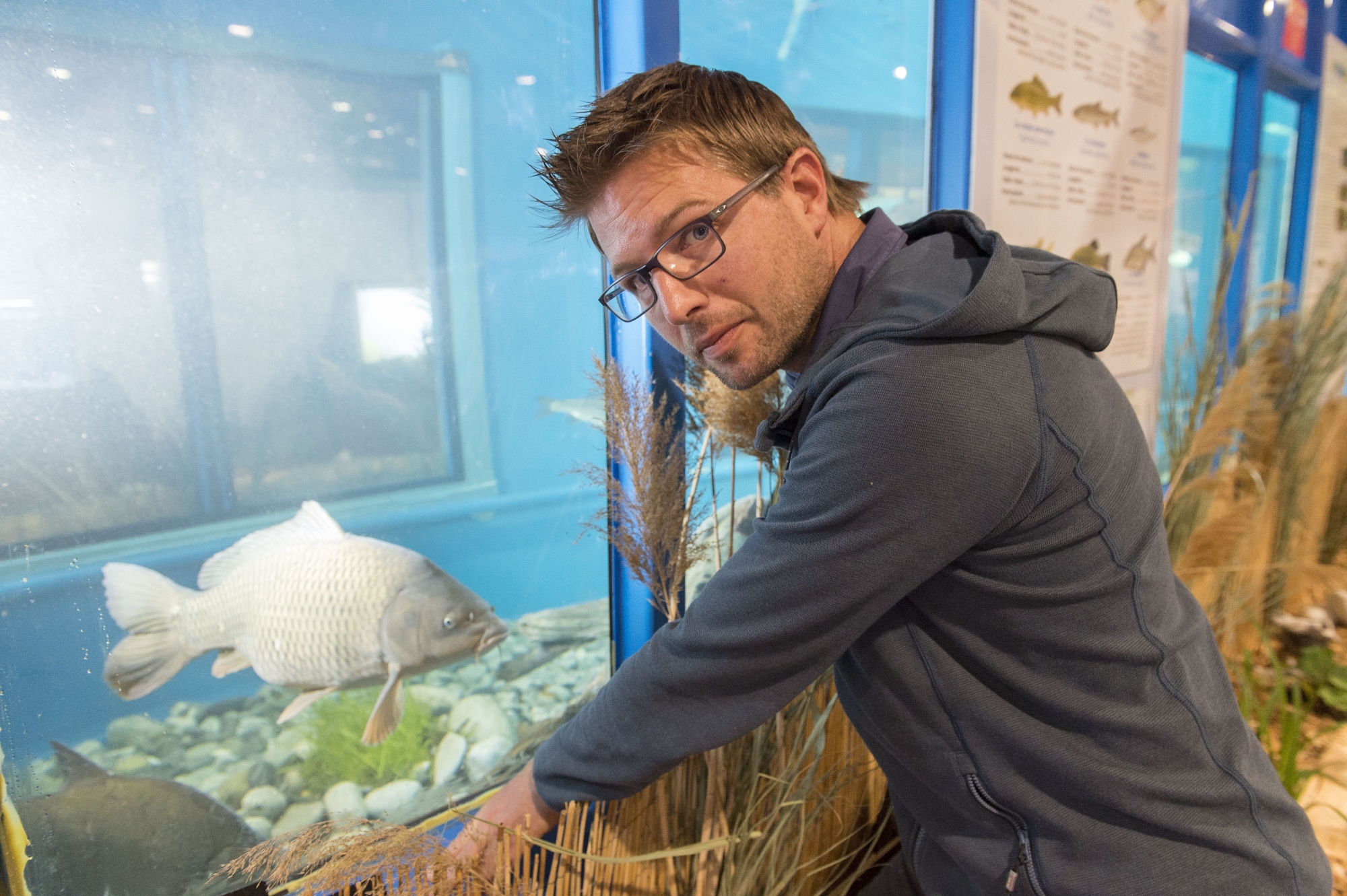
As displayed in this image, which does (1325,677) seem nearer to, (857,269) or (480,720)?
(857,269)

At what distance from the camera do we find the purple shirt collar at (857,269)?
2.73ft

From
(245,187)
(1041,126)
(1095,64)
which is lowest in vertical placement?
(245,187)

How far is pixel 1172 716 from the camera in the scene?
754 millimetres

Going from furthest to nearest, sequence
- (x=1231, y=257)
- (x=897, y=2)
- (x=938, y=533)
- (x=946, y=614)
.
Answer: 1. (x=1231, y=257)
2. (x=897, y=2)
3. (x=946, y=614)
4. (x=938, y=533)

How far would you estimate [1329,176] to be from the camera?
3.74m

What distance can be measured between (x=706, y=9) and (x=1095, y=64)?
136cm

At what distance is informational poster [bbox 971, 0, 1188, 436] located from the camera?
1.75 m

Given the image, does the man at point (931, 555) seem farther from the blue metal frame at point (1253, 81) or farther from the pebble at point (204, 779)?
the blue metal frame at point (1253, 81)

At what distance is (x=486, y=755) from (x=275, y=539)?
54cm

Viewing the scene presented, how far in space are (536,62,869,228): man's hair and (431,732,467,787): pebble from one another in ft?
3.03

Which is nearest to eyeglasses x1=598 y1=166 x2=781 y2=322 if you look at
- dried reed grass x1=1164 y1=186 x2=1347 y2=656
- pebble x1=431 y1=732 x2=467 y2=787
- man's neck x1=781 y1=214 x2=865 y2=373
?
man's neck x1=781 y1=214 x2=865 y2=373

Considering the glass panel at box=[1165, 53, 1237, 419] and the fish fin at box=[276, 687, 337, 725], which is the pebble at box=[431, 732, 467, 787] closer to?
the fish fin at box=[276, 687, 337, 725]

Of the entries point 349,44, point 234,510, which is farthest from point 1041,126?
point 234,510

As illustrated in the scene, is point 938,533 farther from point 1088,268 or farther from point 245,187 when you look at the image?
point 245,187
